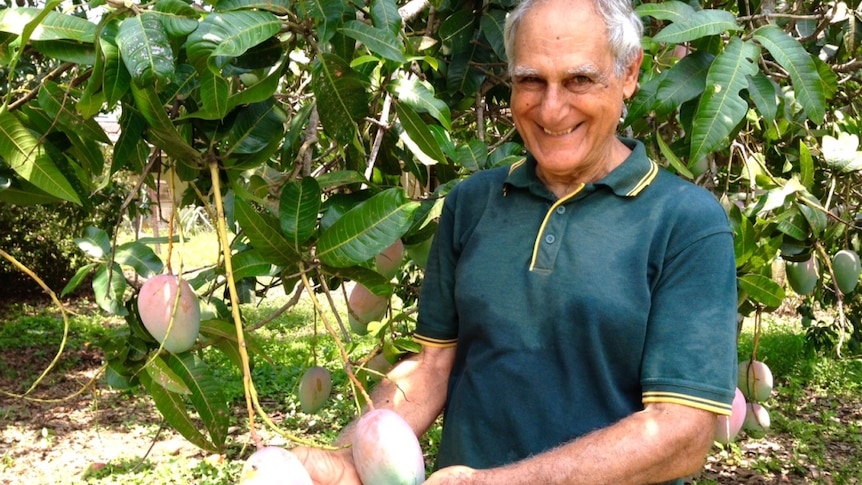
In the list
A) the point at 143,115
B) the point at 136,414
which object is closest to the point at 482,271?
the point at 143,115

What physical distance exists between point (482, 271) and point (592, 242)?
0.65 feet

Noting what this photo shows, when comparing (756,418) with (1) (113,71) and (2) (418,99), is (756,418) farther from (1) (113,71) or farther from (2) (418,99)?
(1) (113,71)

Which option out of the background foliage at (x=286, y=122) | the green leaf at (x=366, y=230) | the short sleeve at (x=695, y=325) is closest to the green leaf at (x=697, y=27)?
the background foliage at (x=286, y=122)

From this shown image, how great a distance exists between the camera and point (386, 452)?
1.10 metres

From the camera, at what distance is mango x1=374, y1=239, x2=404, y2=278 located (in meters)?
1.73

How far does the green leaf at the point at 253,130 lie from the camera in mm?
1227

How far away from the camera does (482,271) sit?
1381 millimetres

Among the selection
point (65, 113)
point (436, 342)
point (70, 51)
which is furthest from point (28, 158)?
point (436, 342)

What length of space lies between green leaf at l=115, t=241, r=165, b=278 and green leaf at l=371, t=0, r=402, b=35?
64cm

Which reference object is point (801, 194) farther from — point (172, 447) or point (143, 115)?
point (172, 447)

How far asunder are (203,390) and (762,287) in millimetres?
1111

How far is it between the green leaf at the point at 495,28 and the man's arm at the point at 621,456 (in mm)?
947

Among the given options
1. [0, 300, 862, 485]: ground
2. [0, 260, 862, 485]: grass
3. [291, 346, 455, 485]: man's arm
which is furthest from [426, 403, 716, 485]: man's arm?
[0, 300, 862, 485]: ground

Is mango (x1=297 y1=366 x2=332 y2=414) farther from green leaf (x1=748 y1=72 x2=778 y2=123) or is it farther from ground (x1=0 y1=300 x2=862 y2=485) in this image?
ground (x1=0 y1=300 x2=862 y2=485)
